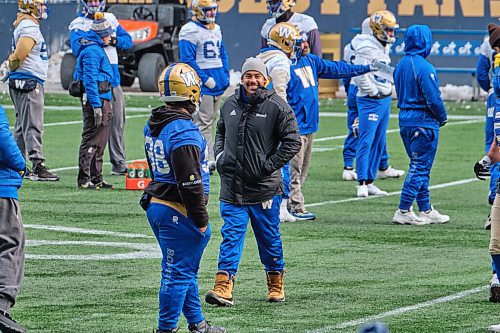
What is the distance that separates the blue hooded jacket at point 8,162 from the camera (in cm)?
855

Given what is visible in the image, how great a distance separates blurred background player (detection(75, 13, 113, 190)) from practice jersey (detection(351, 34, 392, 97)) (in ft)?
10.0

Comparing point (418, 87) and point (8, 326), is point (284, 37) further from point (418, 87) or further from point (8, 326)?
point (8, 326)

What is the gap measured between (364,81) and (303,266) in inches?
210

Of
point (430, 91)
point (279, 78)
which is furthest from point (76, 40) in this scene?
point (430, 91)

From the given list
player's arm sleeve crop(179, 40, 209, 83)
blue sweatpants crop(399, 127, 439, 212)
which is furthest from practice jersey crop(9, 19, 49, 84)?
blue sweatpants crop(399, 127, 439, 212)

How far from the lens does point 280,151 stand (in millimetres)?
9891

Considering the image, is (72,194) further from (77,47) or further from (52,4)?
(52,4)

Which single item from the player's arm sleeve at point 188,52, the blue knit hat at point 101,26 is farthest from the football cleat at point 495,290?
the player's arm sleeve at point 188,52

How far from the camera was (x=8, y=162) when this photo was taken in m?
8.59

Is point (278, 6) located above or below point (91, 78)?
above

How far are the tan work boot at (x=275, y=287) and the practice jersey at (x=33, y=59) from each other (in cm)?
769

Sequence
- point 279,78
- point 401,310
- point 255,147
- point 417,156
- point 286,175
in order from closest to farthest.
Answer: point 401,310 → point 255,147 → point 279,78 → point 286,175 → point 417,156

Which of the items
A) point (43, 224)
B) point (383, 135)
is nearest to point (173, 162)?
point (43, 224)

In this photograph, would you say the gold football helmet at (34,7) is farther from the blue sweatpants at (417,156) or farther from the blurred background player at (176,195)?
the blurred background player at (176,195)
